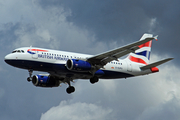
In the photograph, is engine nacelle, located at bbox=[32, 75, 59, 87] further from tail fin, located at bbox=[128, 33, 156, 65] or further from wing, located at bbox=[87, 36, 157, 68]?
tail fin, located at bbox=[128, 33, 156, 65]

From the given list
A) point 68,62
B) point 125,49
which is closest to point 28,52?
point 68,62

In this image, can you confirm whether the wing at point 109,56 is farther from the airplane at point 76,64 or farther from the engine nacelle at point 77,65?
the engine nacelle at point 77,65

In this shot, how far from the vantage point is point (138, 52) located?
201ft

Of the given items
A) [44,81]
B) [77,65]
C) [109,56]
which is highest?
[109,56]

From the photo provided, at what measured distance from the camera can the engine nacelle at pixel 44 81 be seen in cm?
5778

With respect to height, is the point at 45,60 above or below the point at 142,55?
below

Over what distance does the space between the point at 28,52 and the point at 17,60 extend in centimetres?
187

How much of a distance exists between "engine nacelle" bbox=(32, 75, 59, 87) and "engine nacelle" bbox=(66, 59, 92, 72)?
931cm

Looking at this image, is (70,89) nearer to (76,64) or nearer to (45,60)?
(76,64)

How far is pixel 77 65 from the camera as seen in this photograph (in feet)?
163

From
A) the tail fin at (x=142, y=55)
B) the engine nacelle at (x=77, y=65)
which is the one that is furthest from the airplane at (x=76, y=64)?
the tail fin at (x=142, y=55)

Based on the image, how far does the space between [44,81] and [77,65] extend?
10375 millimetres

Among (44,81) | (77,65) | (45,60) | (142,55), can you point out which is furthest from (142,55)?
(45,60)

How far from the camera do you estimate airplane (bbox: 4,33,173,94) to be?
48.8 m
